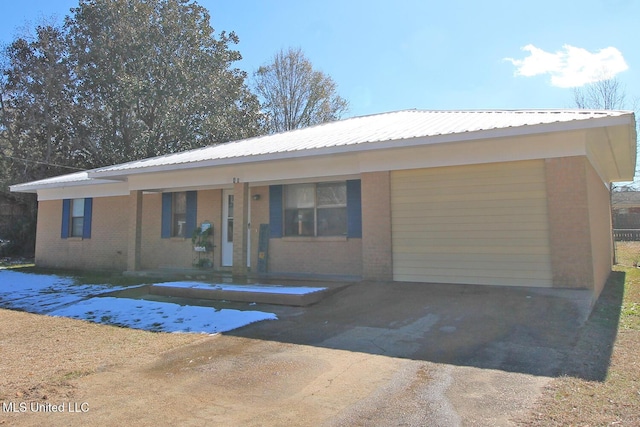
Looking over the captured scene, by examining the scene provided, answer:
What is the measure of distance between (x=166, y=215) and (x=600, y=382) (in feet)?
40.2

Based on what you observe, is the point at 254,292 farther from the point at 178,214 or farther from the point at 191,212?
the point at 178,214

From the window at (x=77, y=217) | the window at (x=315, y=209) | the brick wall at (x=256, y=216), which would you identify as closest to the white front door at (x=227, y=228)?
the brick wall at (x=256, y=216)

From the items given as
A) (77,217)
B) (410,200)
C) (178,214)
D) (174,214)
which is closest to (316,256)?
(410,200)

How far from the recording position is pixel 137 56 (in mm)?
24781

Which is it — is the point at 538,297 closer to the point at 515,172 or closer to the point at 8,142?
the point at 515,172

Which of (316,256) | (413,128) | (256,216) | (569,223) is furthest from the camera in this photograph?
(256,216)

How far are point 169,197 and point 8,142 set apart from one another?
1717 centimetres

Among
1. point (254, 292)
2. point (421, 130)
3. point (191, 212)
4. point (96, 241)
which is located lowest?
point (254, 292)

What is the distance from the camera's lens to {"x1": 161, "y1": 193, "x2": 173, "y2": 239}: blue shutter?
1379 centimetres

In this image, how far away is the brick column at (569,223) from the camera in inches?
297

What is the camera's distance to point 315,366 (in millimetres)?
4848

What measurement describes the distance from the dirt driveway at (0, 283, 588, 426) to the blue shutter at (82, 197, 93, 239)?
8.55m

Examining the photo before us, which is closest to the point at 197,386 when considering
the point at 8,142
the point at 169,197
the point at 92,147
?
the point at 169,197

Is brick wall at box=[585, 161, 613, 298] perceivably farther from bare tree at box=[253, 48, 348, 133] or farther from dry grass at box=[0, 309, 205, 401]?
bare tree at box=[253, 48, 348, 133]
